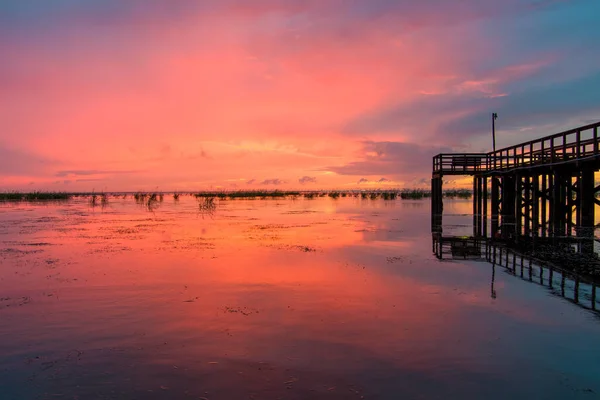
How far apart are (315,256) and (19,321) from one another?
363 inches

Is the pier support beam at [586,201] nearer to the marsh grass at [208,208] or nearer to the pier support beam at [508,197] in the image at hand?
the pier support beam at [508,197]

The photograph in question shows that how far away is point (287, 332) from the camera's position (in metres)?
7.11

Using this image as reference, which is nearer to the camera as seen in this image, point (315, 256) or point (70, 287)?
point (70, 287)

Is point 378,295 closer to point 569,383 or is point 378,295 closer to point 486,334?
point 486,334

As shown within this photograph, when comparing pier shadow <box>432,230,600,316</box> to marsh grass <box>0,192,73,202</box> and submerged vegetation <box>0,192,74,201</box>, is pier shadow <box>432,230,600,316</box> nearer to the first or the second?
marsh grass <box>0,192,73,202</box>

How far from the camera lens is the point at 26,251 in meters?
16.2

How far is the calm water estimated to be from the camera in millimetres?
5219

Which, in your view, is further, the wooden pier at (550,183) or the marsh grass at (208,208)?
the marsh grass at (208,208)

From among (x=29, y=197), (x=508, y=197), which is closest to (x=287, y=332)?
(x=508, y=197)

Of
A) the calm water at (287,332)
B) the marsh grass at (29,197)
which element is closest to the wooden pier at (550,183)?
the calm water at (287,332)

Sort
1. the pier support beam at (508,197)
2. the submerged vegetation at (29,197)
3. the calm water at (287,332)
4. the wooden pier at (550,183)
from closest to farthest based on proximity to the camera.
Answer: the calm water at (287,332), the wooden pier at (550,183), the pier support beam at (508,197), the submerged vegetation at (29,197)

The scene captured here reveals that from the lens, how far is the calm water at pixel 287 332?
522 cm

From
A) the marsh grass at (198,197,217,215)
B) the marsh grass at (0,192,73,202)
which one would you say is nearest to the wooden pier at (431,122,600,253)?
the marsh grass at (198,197,217,215)

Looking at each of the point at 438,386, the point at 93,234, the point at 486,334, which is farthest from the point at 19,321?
the point at 93,234
